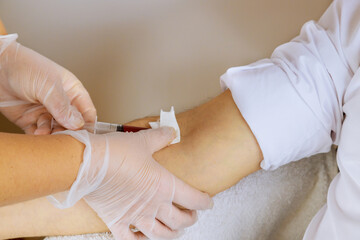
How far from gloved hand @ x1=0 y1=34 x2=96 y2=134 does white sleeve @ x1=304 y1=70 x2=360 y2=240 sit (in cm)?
62

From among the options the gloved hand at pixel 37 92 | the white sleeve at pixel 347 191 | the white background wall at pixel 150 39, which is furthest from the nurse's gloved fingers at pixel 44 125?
the white sleeve at pixel 347 191

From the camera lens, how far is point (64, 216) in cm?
96

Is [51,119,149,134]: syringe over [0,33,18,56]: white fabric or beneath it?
beneath

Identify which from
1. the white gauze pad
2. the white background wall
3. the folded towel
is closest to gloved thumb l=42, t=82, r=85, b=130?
the white gauze pad

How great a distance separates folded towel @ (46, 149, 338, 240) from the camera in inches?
39.6

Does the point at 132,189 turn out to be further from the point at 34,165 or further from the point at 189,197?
the point at 34,165

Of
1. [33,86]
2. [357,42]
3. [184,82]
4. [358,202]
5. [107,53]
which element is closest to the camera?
[358,202]

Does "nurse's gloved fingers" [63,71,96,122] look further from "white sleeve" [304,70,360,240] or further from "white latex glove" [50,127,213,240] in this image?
"white sleeve" [304,70,360,240]

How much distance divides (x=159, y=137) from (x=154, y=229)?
0.24 m

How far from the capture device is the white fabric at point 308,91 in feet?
2.76

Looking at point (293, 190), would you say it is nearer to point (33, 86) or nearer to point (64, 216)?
point (64, 216)

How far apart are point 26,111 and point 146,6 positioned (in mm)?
794

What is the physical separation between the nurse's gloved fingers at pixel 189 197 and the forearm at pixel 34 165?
28cm

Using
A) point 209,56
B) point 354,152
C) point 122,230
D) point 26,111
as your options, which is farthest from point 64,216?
point 209,56
